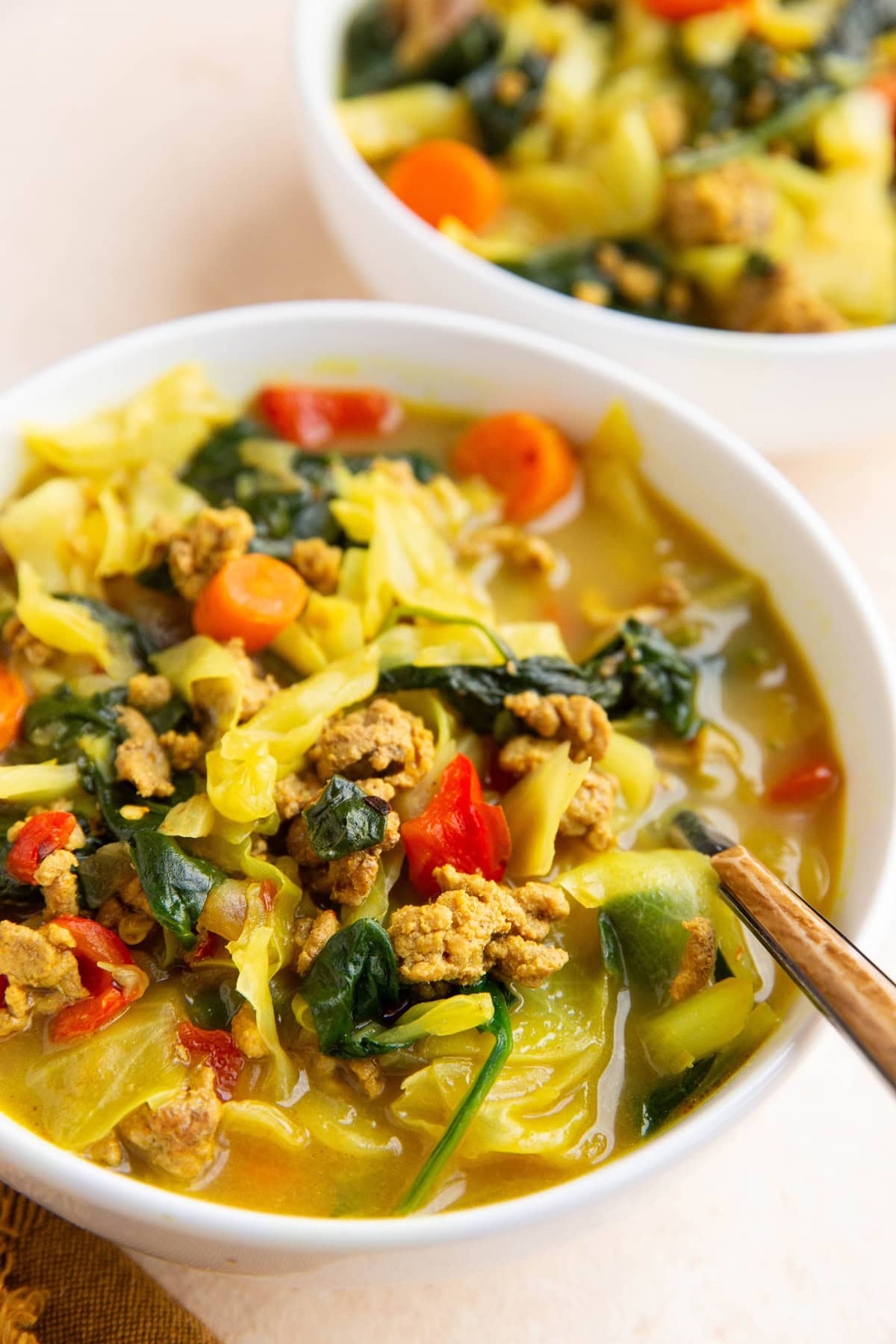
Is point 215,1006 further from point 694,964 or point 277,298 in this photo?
point 277,298

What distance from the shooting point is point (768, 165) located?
437 centimetres

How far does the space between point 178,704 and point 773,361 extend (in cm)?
188

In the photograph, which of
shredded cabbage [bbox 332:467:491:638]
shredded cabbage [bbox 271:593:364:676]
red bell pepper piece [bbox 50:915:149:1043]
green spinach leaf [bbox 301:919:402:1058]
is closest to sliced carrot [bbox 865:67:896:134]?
shredded cabbage [bbox 332:467:491:638]

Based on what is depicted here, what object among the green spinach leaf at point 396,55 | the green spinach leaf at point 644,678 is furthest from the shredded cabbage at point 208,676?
the green spinach leaf at point 396,55

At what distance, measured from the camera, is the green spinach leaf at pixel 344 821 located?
259 cm

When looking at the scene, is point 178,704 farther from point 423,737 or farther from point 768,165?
point 768,165

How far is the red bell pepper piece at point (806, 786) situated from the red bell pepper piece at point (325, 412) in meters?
1.44

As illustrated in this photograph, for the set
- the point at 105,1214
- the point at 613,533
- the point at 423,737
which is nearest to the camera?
the point at 105,1214

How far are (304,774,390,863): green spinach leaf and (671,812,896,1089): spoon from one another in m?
0.69

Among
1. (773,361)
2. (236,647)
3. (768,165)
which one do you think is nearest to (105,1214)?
(236,647)

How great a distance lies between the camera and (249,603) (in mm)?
3043

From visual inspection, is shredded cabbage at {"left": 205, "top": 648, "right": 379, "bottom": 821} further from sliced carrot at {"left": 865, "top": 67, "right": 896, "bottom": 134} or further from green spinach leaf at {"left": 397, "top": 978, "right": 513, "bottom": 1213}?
sliced carrot at {"left": 865, "top": 67, "right": 896, "bottom": 134}

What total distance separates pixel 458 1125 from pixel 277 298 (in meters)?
2.99

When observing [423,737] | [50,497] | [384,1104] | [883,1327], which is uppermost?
[50,497]
